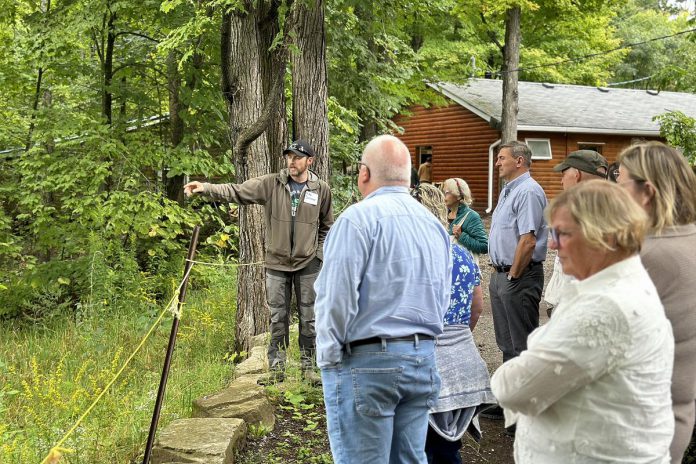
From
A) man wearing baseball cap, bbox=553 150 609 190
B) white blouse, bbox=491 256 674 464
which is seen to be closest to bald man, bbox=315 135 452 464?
white blouse, bbox=491 256 674 464

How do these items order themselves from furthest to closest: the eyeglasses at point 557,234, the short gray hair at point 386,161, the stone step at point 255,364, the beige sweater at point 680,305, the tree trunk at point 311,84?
the tree trunk at point 311,84
the stone step at point 255,364
the short gray hair at point 386,161
the beige sweater at point 680,305
the eyeglasses at point 557,234

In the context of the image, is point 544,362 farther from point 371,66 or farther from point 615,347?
point 371,66

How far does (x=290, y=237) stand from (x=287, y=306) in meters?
0.61

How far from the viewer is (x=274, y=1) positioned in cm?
773

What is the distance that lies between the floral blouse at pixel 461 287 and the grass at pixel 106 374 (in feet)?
7.09

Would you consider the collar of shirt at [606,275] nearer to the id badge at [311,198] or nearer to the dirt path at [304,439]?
the dirt path at [304,439]

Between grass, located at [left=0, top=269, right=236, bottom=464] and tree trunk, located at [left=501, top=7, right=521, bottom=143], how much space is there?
1206 centimetres

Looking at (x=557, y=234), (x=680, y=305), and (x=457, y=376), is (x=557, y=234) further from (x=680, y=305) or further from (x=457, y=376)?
(x=457, y=376)

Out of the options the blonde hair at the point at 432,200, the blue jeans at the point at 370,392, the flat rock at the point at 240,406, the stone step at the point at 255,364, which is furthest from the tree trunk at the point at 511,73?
the blue jeans at the point at 370,392

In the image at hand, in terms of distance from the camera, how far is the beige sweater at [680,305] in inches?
102

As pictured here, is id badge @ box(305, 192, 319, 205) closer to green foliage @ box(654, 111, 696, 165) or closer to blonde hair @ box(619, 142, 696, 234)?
blonde hair @ box(619, 142, 696, 234)

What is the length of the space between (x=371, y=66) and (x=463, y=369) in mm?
8316

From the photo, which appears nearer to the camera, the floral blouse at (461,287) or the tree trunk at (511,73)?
the floral blouse at (461,287)

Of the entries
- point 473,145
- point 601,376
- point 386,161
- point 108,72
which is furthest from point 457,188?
point 473,145
